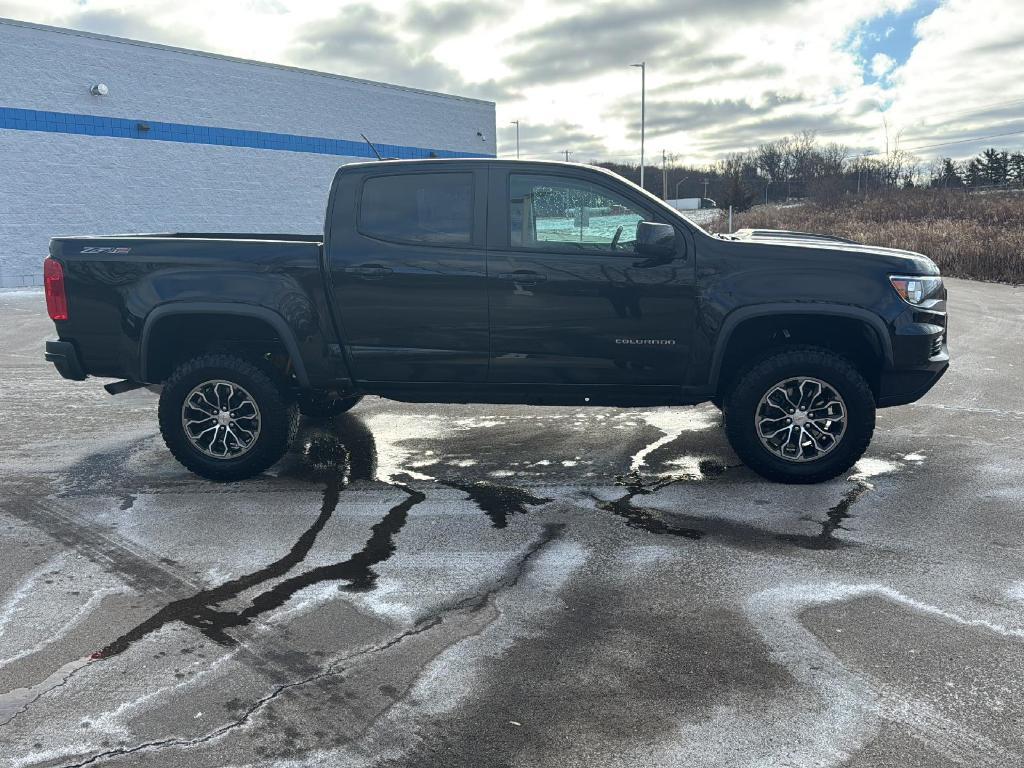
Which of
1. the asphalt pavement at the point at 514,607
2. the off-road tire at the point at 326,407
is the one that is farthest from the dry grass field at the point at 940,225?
the off-road tire at the point at 326,407

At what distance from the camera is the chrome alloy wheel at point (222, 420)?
5.46 m

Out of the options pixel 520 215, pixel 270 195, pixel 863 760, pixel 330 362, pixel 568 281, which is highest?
pixel 270 195

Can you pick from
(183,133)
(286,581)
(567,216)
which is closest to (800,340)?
(567,216)

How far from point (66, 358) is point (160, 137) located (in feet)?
63.5

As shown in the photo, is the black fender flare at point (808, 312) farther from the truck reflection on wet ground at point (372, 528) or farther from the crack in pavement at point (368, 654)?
the crack in pavement at point (368, 654)

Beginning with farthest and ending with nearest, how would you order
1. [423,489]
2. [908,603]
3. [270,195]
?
1. [270,195]
2. [423,489]
3. [908,603]

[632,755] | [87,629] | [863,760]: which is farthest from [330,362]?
[863,760]

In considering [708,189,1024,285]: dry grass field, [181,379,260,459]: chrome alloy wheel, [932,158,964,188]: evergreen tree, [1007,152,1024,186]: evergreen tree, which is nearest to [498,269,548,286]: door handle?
[181,379,260,459]: chrome alloy wheel

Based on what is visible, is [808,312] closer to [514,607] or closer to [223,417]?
[514,607]

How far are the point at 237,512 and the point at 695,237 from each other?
3.25m

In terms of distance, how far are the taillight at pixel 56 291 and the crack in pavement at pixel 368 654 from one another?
3.46 meters

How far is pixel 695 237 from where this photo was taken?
5.20 metres

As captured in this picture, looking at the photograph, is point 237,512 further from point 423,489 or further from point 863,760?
point 863,760

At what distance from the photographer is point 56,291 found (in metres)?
5.41
